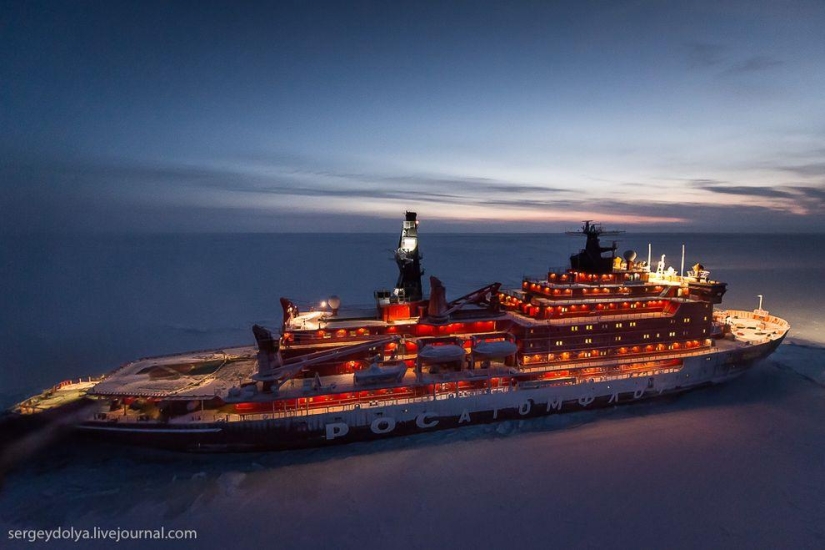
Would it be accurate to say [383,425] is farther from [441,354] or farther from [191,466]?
[191,466]

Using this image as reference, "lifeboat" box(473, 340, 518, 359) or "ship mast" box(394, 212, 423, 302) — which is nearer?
"lifeboat" box(473, 340, 518, 359)

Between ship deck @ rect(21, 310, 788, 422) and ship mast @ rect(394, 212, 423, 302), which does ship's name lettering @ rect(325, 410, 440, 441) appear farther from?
ship mast @ rect(394, 212, 423, 302)

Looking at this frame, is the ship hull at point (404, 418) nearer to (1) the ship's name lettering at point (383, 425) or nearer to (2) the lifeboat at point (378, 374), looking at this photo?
(1) the ship's name lettering at point (383, 425)

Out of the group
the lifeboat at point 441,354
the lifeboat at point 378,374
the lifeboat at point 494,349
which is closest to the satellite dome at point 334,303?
the lifeboat at point 378,374

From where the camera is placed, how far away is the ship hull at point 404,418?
1825 cm

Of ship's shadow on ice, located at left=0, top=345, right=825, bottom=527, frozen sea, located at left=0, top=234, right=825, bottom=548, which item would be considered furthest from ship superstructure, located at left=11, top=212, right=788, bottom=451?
frozen sea, located at left=0, top=234, right=825, bottom=548

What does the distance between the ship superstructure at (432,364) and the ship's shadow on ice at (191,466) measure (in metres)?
0.66

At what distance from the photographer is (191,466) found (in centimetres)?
1803

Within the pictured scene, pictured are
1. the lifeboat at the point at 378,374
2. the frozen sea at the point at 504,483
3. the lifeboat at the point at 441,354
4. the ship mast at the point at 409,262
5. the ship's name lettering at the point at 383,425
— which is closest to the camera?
the frozen sea at the point at 504,483

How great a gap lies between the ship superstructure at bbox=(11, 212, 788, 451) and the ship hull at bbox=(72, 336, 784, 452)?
0.23 feet

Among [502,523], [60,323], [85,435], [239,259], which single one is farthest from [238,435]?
[239,259]

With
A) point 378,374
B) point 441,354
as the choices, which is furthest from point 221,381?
point 441,354

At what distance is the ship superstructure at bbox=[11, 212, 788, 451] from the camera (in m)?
19.0

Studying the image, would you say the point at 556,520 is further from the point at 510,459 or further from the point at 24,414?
the point at 24,414
